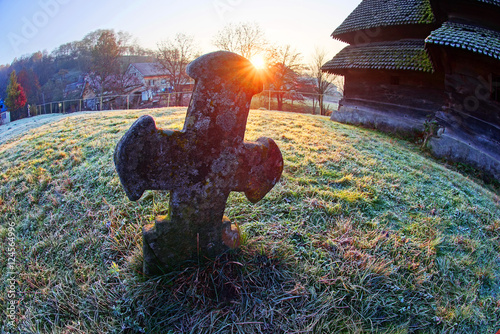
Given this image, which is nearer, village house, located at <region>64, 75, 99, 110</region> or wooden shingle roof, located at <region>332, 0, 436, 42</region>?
wooden shingle roof, located at <region>332, 0, 436, 42</region>

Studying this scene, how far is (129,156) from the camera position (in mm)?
2023

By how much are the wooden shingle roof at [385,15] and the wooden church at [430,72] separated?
4 centimetres

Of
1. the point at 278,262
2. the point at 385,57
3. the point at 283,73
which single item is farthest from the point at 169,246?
the point at 283,73

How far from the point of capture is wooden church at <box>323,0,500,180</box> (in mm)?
8133

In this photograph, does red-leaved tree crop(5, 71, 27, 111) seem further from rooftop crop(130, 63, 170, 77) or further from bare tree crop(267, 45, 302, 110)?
bare tree crop(267, 45, 302, 110)

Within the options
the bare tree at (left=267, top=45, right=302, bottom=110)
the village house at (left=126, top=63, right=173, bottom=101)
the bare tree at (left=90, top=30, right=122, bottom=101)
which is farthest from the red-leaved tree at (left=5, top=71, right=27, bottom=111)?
the bare tree at (left=267, top=45, right=302, bottom=110)

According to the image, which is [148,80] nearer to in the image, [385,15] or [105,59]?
[105,59]

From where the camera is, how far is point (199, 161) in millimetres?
2252

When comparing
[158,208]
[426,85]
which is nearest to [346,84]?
[426,85]

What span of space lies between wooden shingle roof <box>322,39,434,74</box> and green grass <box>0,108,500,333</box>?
808 centimetres

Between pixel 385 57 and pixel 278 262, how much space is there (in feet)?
40.9

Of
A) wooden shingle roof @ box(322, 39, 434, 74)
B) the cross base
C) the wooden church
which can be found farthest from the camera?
A: wooden shingle roof @ box(322, 39, 434, 74)

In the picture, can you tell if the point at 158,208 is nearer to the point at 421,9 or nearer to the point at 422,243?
the point at 422,243

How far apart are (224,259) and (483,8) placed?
1154cm
